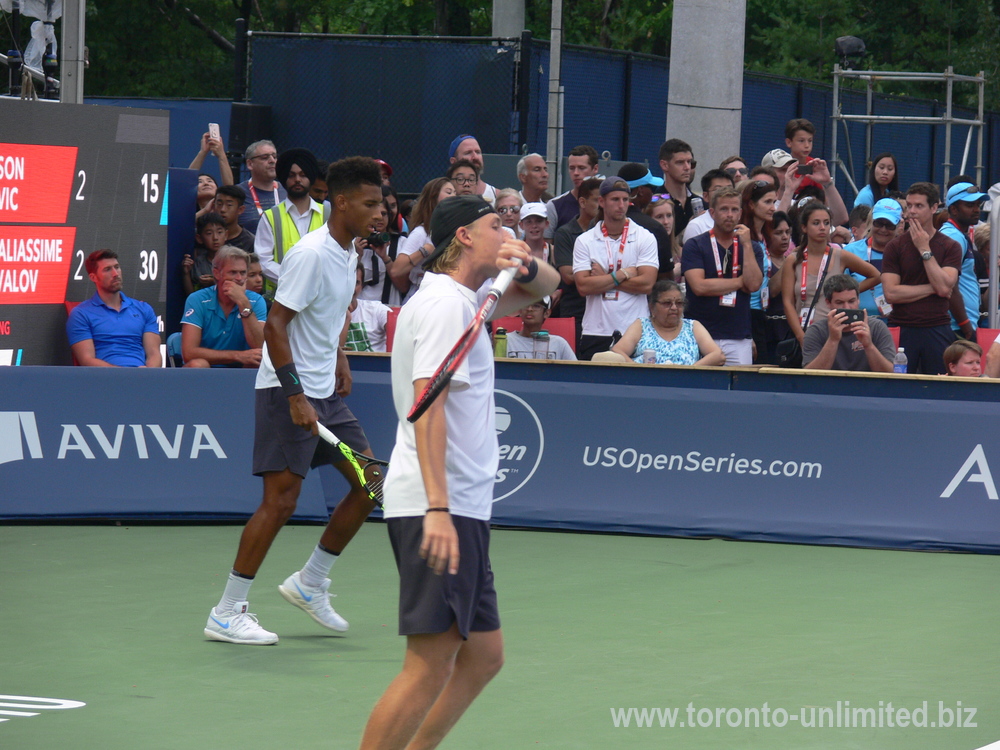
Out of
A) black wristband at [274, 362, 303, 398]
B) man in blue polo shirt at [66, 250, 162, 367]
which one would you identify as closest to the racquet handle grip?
black wristband at [274, 362, 303, 398]

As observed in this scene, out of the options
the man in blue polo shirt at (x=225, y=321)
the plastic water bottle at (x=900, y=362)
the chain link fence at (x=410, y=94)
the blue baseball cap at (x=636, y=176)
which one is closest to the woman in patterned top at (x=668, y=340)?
the plastic water bottle at (x=900, y=362)

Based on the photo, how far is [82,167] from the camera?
10594 millimetres

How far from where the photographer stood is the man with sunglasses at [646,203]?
1101 centimetres

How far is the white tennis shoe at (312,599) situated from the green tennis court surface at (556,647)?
100 mm

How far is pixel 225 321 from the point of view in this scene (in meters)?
10.5

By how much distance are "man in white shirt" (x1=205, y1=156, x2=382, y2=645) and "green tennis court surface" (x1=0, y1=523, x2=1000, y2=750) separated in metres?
0.21

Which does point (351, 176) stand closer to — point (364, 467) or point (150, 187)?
point (364, 467)

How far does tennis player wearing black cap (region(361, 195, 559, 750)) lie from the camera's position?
4199 mm

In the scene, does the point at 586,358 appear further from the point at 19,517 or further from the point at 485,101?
the point at 485,101

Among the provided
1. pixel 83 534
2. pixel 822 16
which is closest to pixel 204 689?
pixel 83 534

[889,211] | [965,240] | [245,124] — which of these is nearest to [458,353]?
[965,240]

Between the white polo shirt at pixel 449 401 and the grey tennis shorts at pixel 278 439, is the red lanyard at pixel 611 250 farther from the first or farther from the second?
the white polo shirt at pixel 449 401

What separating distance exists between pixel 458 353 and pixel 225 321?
6.57 meters

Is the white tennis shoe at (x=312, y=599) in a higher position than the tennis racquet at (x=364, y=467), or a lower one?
lower
